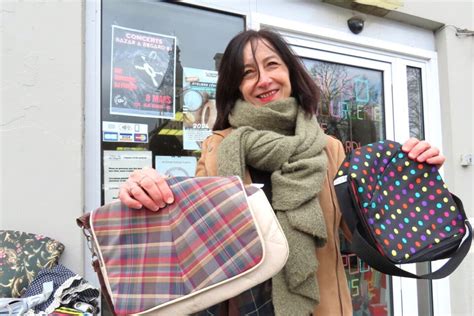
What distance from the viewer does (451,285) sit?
3215 mm

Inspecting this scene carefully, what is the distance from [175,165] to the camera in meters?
2.26

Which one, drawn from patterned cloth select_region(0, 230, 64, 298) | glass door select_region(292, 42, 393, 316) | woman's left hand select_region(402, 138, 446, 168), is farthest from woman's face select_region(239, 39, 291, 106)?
glass door select_region(292, 42, 393, 316)

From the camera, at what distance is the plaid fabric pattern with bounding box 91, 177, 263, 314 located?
884 millimetres

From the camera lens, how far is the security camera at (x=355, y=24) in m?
2.87

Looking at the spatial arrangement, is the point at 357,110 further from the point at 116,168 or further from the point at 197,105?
the point at 116,168

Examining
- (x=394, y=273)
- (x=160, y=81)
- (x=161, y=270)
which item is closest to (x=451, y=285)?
(x=394, y=273)

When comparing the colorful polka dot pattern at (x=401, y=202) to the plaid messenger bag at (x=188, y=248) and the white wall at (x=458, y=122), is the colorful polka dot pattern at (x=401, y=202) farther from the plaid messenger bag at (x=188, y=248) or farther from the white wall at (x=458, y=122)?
the white wall at (x=458, y=122)

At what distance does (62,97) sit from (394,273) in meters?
1.69

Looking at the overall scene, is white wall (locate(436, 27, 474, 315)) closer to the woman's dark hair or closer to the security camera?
the security camera

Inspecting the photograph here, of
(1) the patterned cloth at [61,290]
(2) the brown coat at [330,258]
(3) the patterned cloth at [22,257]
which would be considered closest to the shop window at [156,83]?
(3) the patterned cloth at [22,257]

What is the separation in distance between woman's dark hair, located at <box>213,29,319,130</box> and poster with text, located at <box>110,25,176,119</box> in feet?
3.20

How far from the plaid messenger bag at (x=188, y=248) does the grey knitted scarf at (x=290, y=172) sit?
187mm

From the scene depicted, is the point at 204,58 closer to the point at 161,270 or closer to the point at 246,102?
the point at 246,102

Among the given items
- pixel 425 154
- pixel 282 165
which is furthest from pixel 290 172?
pixel 425 154
